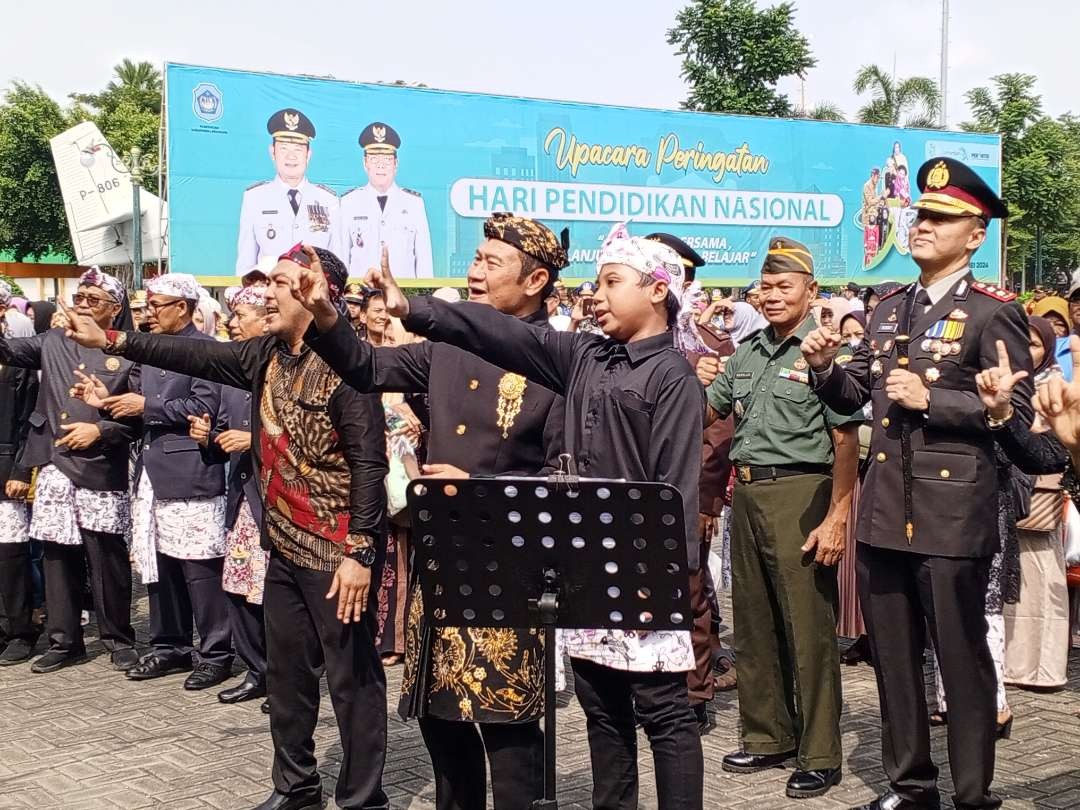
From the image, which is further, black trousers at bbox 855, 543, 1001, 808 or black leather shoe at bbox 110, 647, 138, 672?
black leather shoe at bbox 110, 647, 138, 672

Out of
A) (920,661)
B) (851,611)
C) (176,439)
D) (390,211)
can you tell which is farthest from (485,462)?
(390,211)

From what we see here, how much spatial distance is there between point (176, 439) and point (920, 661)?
14.7ft

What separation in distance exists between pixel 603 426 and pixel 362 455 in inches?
47.6

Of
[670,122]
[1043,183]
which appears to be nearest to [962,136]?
[670,122]

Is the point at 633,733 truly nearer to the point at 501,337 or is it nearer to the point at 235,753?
the point at 501,337

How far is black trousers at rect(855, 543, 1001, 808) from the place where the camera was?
479 centimetres

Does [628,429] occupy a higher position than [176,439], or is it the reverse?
[628,429]

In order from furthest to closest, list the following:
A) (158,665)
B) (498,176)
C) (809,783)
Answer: (498,176) < (158,665) < (809,783)

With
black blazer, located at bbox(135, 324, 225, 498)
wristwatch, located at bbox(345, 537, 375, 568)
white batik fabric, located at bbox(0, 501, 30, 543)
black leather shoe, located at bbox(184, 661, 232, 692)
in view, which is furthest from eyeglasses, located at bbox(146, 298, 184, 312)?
wristwatch, located at bbox(345, 537, 375, 568)

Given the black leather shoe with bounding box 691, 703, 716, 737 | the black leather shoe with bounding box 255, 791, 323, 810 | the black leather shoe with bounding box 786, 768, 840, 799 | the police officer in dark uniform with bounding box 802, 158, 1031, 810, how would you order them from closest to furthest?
1. the police officer in dark uniform with bounding box 802, 158, 1031, 810
2. the black leather shoe with bounding box 255, 791, 323, 810
3. the black leather shoe with bounding box 786, 768, 840, 799
4. the black leather shoe with bounding box 691, 703, 716, 737

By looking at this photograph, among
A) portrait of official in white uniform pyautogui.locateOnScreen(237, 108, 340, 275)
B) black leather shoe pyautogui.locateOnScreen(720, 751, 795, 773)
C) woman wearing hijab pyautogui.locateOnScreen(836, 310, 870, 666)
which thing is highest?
portrait of official in white uniform pyautogui.locateOnScreen(237, 108, 340, 275)

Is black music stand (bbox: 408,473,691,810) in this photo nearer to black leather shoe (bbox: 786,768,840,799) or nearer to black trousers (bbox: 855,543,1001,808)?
black trousers (bbox: 855,543,1001,808)

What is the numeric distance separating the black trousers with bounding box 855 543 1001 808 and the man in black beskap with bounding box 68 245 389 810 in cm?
200

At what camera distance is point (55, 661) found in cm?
805
